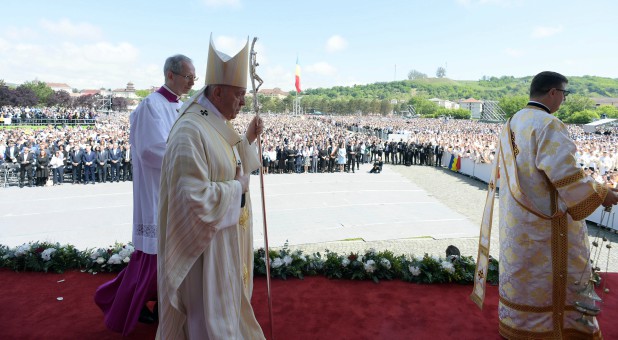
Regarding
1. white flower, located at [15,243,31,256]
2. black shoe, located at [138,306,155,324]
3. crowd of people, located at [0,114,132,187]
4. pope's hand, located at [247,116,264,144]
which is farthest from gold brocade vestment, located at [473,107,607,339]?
crowd of people, located at [0,114,132,187]

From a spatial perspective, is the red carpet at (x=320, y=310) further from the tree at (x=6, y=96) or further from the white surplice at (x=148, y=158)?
the tree at (x=6, y=96)

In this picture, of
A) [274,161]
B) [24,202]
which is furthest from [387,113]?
[24,202]

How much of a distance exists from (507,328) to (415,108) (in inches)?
4968

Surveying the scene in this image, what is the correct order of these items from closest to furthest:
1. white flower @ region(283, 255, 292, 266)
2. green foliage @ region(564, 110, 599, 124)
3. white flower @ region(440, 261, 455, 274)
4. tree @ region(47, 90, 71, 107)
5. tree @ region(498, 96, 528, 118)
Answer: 1. white flower @ region(440, 261, 455, 274)
2. white flower @ region(283, 255, 292, 266)
3. tree @ region(47, 90, 71, 107)
4. green foliage @ region(564, 110, 599, 124)
5. tree @ region(498, 96, 528, 118)

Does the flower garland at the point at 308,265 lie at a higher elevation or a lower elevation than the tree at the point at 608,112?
lower

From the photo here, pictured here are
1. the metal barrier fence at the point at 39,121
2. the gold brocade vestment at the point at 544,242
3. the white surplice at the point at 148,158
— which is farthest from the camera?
the metal barrier fence at the point at 39,121

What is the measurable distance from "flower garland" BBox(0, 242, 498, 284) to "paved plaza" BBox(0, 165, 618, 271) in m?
2.94

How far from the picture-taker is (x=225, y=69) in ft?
8.13

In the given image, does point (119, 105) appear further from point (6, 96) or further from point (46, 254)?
point (46, 254)

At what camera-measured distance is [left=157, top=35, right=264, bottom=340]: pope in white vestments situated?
2328mm

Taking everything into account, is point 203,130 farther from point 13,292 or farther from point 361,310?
point 13,292

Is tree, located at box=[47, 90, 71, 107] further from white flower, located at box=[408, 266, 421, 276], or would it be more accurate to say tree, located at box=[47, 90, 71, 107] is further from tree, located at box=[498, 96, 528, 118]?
tree, located at box=[498, 96, 528, 118]

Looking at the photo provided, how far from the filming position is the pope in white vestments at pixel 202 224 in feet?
7.64

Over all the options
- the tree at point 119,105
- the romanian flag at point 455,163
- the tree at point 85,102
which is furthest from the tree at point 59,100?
the romanian flag at point 455,163
